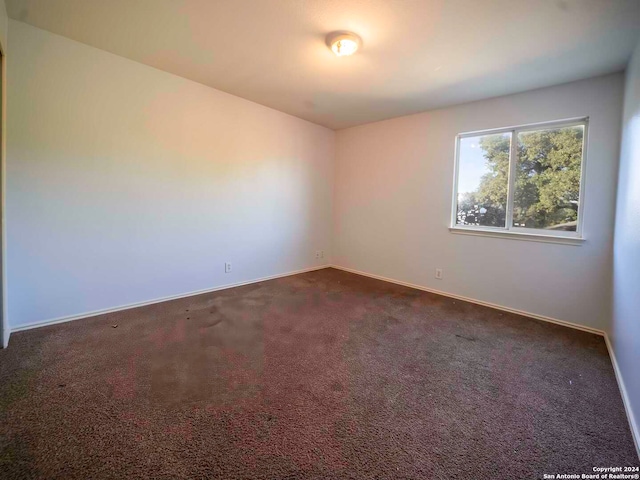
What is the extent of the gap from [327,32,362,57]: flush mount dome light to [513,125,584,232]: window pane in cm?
230

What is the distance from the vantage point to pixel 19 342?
7.59 feet

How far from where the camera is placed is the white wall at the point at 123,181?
248 cm

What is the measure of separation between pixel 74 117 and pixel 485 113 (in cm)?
441

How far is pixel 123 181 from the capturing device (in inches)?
117

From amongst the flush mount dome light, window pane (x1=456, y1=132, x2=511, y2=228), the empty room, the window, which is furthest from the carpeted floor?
the flush mount dome light

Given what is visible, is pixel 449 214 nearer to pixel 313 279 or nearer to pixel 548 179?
pixel 548 179

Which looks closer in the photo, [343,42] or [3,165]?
[3,165]

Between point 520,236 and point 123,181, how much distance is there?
4397mm

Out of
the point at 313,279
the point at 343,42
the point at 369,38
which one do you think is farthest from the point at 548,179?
the point at 313,279

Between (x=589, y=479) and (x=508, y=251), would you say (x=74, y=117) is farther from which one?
(x=508, y=251)

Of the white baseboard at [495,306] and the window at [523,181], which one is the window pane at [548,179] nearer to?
the window at [523,181]

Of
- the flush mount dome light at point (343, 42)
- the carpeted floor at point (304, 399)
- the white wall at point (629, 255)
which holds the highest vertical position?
the flush mount dome light at point (343, 42)

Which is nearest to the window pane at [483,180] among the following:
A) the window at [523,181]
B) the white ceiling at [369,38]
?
the window at [523,181]

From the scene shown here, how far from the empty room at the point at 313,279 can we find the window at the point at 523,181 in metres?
0.02
